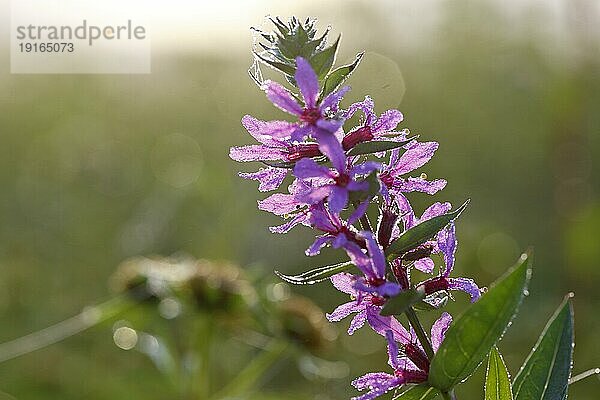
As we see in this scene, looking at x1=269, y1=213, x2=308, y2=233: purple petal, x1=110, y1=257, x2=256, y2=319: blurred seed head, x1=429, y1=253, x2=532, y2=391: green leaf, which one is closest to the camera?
x1=429, y1=253, x2=532, y2=391: green leaf

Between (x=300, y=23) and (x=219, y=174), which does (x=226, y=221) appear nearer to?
(x=219, y=174)

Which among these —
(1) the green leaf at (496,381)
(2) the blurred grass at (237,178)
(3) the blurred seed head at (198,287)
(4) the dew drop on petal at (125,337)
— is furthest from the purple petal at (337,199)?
(2) the blurred grass at (237,178)

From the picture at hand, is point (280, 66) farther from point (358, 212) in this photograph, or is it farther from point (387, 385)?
point (387, 385)

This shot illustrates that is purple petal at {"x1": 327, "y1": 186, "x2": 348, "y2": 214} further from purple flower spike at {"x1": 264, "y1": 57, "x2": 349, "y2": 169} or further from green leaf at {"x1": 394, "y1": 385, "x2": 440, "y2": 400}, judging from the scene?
green leaf at {"x1": 394, "y1": 385, "x2": 440, "y2": 400}

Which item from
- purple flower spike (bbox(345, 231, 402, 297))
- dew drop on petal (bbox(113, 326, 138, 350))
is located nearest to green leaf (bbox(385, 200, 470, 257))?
purple flower spike (bbox(345, 231, 402, 297))

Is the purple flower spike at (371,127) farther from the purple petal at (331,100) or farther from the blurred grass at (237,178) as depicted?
the blurred grass at (237,178)

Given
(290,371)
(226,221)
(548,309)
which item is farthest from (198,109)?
(548,309)

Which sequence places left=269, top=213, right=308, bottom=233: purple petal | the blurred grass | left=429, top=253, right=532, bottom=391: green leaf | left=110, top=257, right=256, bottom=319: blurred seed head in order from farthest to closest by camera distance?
1. the blurred grass
2. left=110, top=257, right=256, bottom=319: blurred seed head
3. left=269, top=213, right=308, bottom=233: purple petal
4. left=429, top=253, right=532, bottom=391: green leaf
